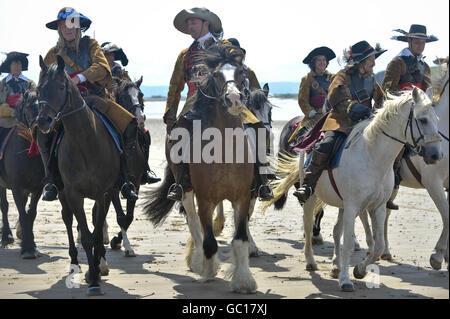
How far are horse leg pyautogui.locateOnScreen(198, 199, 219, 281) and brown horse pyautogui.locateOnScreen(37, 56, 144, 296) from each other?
1272mm

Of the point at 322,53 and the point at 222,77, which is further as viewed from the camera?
the point at 322,53

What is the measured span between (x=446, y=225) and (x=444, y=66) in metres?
2.00

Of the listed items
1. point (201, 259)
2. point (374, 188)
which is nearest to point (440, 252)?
point (374, 188)

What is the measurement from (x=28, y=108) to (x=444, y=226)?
594 centimetres

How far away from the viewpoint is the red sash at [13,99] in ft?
43.3

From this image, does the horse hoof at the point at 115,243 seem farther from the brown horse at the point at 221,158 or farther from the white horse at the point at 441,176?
the white horse at the point at 441,176

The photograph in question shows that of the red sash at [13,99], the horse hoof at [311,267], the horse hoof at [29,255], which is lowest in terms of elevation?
the horse hoof at [29,255]

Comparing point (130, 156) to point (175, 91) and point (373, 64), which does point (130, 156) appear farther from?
point (373, 64)

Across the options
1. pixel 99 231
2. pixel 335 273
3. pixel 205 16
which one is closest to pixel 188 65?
pixel 205 16

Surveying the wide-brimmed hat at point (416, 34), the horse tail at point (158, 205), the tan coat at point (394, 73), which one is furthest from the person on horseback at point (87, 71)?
the wide-brimmed hat at point (416, 34)

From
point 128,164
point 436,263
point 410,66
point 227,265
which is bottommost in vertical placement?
point 227,265

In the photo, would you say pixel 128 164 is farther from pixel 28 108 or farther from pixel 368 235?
pixel 368 235

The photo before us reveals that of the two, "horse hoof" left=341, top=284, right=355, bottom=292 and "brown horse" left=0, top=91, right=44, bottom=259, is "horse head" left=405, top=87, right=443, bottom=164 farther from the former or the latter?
"brown horse" left=0, top=91, right=44, bottom=259

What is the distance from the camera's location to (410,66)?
1187 centimetres
